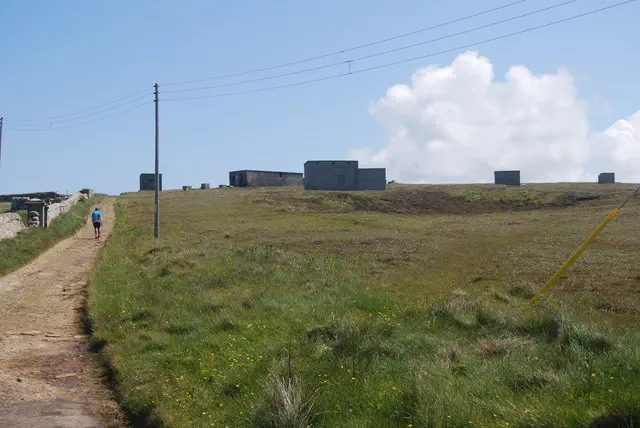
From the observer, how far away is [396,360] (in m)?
8.24

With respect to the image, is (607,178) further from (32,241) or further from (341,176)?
(32,241)

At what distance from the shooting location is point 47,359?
10.5 meters

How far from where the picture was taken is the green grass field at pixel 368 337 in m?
6.38

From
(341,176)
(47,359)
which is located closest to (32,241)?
(47,359)

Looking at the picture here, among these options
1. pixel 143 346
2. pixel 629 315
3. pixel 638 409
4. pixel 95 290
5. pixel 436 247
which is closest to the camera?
pixel 638 409

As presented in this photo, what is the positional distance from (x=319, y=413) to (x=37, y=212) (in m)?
28.1

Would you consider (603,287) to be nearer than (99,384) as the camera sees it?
No

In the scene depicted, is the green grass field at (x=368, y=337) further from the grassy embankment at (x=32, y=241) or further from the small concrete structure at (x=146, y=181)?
the small concrete structure at (x=146, y=181)

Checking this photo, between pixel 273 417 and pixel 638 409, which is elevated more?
pixel 638 409

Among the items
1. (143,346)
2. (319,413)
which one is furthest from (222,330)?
(319,413)

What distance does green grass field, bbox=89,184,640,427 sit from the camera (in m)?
6.38

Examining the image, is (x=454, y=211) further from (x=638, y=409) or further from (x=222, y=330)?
(x=638, y=409)

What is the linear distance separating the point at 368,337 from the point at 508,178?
81151 mm

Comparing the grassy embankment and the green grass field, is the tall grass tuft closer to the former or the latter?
the green grass field
